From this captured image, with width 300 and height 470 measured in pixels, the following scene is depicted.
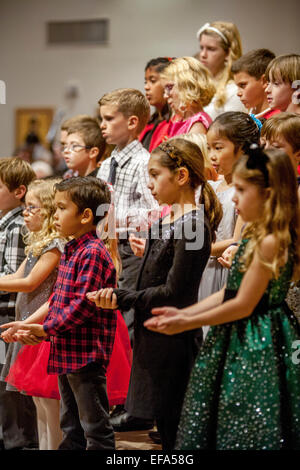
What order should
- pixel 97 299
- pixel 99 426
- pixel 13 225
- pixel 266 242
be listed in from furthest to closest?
pixel 13 225 → pixel 99 426 → pixel 97 299 → pixel 266 242

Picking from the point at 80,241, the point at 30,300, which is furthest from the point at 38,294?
the point at 80,241

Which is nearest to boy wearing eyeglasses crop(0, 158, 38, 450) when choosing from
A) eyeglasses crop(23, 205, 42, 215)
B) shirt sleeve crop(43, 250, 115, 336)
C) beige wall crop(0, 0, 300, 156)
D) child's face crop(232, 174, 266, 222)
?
eyeglasses crop(23, 205, 42, 215)

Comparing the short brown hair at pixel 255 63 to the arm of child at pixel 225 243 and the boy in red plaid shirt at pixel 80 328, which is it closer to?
the arm of child at pixel 225 243

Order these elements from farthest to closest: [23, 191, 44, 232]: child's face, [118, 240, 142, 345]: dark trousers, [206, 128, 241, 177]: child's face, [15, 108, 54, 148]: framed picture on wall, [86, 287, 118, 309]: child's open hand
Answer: [15, 108, 54, 148]: framed picture on wall → [118, 240, 142, 345]: dark trousers → [23, 191, 44, 232]: child's face → [206, 128, 241, 177]: child's face → [86, 287, 118, 309]: child's open hand

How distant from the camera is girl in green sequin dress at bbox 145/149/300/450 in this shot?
183 cm

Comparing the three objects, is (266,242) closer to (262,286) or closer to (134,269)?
(262,286)

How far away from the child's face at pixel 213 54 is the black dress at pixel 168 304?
2007 millimetres

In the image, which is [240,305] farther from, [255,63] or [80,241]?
[255,63]

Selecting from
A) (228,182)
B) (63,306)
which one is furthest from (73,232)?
(228,182)

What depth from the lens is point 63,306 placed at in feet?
7.55

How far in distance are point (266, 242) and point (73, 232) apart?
85cm

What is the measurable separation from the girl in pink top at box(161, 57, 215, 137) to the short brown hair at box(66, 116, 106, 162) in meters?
0.45

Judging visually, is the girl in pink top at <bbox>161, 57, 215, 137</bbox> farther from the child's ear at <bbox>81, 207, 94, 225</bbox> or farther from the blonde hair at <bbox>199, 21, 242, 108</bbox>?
the child's ear at <bbox>81, 207, 94, 225</bbox>

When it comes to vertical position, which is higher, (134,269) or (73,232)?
(73,232)
